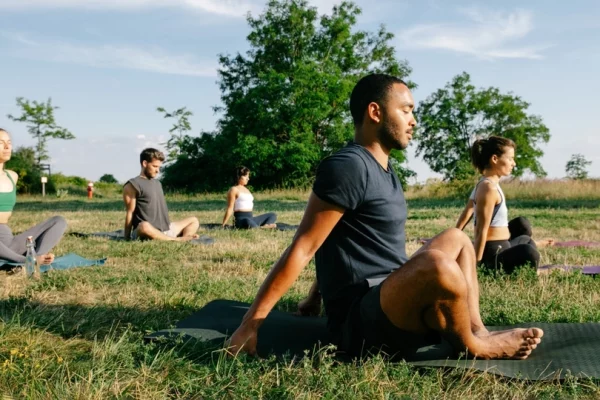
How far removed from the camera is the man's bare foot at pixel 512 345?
11.1 ft

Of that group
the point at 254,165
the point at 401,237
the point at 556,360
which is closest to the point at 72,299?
the point at 401,237

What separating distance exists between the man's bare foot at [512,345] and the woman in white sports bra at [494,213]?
9.05 ft

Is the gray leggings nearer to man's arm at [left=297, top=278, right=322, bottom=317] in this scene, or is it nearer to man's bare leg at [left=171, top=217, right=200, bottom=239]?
man's bare leg at [left=171, top=217, right=200, bottom=239]

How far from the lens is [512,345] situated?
133 inches

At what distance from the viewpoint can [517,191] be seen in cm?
2431

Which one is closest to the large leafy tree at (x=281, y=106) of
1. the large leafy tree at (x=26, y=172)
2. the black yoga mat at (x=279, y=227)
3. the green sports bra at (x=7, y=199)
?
the large leafy tree at (x=26, y=172)

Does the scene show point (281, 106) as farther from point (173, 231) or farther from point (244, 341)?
point (244, 341)

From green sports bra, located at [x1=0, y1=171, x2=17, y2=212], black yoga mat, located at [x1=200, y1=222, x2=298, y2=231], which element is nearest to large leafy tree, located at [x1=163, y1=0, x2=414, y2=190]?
black yoga mat, located at [x1=200, y1=222, x2=298, y2=231]

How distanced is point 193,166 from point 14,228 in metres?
25.2

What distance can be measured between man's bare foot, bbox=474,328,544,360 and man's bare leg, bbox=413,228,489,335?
0.38 feet

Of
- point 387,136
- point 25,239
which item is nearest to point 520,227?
point 387,136

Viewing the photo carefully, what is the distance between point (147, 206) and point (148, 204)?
0.04m

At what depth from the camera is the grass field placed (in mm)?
2951

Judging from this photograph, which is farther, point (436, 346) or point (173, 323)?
point (173, 323)
